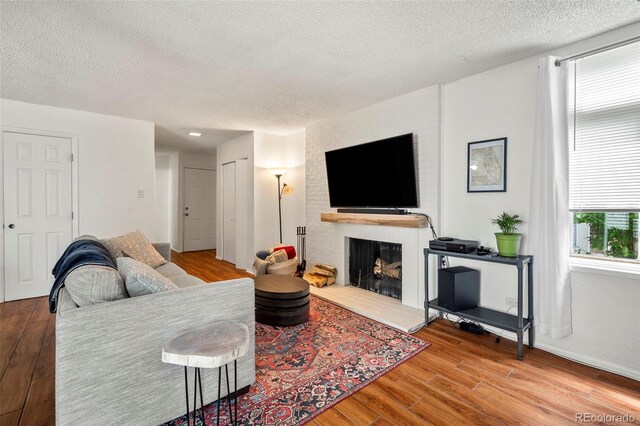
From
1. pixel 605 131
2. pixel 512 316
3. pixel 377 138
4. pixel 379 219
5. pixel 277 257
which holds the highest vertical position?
pixel 377 138

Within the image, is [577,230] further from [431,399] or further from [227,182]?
[227,182]

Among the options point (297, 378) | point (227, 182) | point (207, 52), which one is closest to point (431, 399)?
point (297, 378)

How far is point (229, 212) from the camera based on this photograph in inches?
237

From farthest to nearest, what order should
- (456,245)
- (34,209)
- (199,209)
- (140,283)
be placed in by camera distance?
1. (199,209)
2. (34,209)
3. (456,245)
4. (140,283)

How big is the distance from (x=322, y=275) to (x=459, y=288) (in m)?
1.95

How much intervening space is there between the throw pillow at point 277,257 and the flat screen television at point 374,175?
1014mm

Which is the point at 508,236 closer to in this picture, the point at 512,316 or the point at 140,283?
the point at 512,316

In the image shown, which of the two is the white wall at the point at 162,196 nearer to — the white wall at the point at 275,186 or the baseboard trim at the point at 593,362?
the white wall at the point at 275,186

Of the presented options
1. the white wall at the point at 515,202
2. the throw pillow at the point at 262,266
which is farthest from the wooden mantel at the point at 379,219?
the throw pillow at the point at 262,266

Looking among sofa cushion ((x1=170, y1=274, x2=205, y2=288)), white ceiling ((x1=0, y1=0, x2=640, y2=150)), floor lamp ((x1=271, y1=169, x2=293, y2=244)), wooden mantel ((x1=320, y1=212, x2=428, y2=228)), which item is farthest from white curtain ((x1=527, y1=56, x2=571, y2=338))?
floor lamp ((x1=271, y1=169, x2=293, y2=244))

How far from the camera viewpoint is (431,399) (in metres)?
1.88

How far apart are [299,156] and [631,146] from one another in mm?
3949

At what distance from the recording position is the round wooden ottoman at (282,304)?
9.47ft

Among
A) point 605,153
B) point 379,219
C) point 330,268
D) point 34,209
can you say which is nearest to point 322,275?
point 330,268
